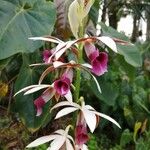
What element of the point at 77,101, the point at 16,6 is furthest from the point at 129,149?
the point at 77,101

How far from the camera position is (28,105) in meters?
2.01

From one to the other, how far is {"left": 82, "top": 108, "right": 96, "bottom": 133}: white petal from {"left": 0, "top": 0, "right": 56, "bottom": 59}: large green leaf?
1.47ft

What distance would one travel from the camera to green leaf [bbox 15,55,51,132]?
1.96 metres

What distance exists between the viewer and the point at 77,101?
1363 millimetres

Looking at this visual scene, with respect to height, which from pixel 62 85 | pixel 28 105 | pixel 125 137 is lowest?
pixel 125 137

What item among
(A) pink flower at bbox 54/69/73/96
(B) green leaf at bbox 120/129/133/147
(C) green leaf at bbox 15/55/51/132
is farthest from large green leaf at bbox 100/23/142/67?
(B) green leaf at bbox 120/129/133/147

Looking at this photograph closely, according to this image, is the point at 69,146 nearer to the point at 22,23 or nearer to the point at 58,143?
the point at 58,143

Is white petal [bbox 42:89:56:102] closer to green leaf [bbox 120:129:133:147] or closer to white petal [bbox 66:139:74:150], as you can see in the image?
white petal [bbox 66:139:74:150]

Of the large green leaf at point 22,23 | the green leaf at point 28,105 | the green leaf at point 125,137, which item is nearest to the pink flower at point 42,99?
the large green leaf at point 22,23

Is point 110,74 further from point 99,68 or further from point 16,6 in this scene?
point 99,68

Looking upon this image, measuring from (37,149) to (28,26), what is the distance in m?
1.61

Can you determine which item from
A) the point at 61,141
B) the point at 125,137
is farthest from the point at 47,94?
the point at 125,137

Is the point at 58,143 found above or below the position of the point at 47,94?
below

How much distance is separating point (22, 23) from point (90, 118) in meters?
0.63
